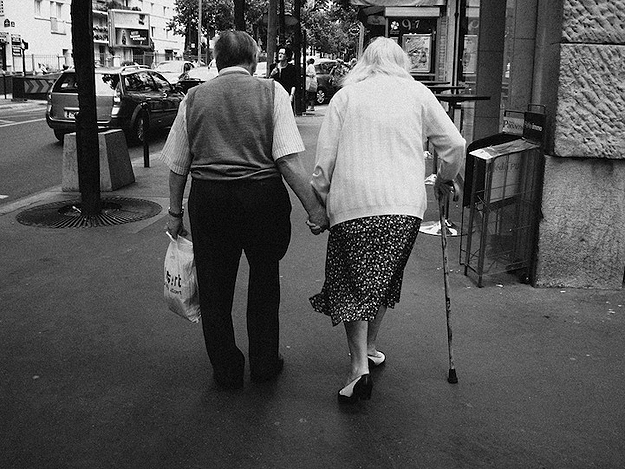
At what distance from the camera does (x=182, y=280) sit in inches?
156

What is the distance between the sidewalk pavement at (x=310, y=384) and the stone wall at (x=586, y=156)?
239 millimetres

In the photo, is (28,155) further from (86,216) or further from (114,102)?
(86,216)

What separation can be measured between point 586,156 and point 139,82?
12.4 m

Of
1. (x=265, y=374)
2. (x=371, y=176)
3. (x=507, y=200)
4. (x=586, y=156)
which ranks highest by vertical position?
(x=371, y=176)

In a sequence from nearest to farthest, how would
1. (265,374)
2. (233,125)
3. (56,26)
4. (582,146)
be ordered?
1. (233,125)
2. (265,374)
3. (582,146)
4. (56,26)

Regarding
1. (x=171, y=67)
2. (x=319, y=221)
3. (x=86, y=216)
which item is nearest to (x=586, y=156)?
(x=319, y=221)

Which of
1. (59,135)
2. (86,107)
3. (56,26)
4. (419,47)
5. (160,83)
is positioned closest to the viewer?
(86,107)

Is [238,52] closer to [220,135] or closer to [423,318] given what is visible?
[220,135]

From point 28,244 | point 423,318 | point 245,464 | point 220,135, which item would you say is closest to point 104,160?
point 28,244

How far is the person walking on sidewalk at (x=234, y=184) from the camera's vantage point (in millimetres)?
3658

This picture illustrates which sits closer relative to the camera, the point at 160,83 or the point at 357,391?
the point at 357,391

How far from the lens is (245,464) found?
326 cm

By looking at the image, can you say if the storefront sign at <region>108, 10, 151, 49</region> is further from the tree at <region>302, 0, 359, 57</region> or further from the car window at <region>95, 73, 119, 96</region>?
the car window at <region>95, 73, 119, 96</region>

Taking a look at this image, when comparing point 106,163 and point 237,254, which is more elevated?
point 237,254
